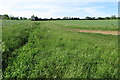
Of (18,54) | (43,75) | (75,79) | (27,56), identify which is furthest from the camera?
(18,54)

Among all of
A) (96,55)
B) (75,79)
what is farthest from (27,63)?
(96,55)

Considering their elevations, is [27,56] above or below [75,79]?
above

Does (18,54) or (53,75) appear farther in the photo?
(18,54)

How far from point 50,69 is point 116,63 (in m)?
3.09

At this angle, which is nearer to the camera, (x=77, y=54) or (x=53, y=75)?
(x=53, y=75)

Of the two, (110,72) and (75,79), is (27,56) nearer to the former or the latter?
(75,79)

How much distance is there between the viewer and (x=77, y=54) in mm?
7516

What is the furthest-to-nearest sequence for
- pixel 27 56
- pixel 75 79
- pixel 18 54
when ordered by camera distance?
pixel 18 54
pixel 27 56
pixel 75 79

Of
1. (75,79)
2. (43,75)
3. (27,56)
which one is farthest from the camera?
(27,56)

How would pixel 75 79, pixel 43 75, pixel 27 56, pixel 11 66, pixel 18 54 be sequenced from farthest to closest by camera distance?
pixel 18 54 < pixel 27 56 < pixel 11 66 < pixel 43 75 < pixel 75 79

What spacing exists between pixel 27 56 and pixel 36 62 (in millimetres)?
868

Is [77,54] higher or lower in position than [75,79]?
higher

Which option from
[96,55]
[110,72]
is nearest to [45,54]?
[96,55]

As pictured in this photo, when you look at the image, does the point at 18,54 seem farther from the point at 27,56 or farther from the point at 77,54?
the point at 77,54
